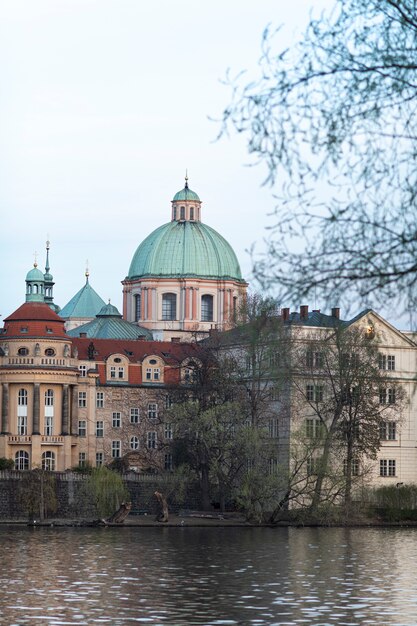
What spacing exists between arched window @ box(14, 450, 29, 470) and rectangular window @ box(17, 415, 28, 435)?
1.30 m

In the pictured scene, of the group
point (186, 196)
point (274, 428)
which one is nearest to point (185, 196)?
point (186, 196)

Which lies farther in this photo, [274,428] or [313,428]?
[274,428]

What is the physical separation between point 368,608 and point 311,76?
24.9m

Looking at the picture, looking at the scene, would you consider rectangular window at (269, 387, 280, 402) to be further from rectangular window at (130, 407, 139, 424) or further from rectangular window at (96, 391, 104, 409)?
rectangular window at (96, 391, 104, 409)

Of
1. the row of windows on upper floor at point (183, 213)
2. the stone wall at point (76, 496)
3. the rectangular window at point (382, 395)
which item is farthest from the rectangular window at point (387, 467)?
the row of windows on upper floor at point (183, 213)

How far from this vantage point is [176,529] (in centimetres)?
8219

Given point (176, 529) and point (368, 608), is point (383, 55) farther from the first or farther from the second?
point (176, 529)

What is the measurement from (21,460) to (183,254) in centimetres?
4045

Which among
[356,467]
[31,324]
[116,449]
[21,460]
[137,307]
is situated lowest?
[356,467]

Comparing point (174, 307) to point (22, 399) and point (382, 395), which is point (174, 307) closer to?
point (22, 399)

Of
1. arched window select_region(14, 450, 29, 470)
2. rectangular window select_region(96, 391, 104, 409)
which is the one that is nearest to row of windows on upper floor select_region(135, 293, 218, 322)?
rectangular window select_region(96, 391, 104, 409)

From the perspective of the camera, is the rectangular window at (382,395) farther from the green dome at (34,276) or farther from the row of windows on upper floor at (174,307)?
the row of windows on upper floor at (174,307)

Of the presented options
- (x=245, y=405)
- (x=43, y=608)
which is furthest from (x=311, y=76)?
(x=245, y=405)

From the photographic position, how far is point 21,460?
106000mm
